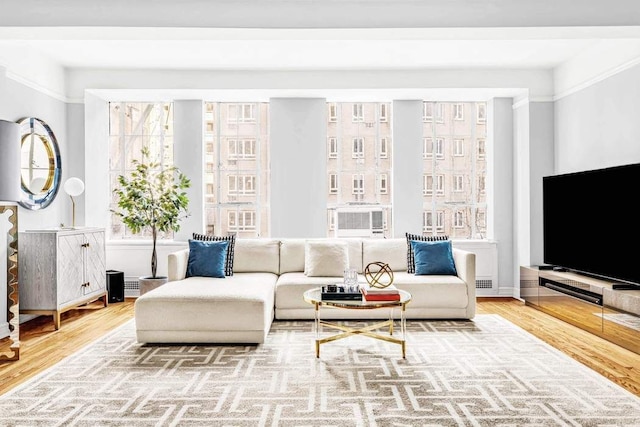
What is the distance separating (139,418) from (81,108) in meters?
4.57

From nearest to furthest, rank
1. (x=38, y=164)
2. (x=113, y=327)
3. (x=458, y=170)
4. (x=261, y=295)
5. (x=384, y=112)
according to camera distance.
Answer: (x=261, y=295), (x=113, y=327), (x=38, y=164), (x=458, y=170), (x=384, y=112)

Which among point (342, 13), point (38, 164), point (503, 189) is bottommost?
point (503, 189)

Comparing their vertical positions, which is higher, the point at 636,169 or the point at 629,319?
the point at 636,169

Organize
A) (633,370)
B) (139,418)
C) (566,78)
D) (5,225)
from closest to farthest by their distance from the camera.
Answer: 1. (139,418)
2. (633,370)
3. (5,225)
4. (566,78)

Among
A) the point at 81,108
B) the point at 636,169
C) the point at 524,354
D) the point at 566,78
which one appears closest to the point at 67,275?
the point at 81,108

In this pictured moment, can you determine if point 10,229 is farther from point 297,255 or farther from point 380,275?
point 380,275

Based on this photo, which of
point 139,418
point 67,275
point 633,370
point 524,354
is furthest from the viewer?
point 67,275

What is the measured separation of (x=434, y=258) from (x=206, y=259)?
2.31 meters

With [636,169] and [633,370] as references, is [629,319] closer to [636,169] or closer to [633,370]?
[633,370]

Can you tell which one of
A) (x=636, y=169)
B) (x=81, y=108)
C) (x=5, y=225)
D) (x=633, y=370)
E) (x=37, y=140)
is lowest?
(x=633, y=370)

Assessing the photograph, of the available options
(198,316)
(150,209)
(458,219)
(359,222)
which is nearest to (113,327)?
(198,316)

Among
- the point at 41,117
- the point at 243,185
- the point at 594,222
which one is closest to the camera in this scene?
the point at 594,222

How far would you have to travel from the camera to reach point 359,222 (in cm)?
673

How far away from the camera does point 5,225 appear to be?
Result: 14.2 feet
